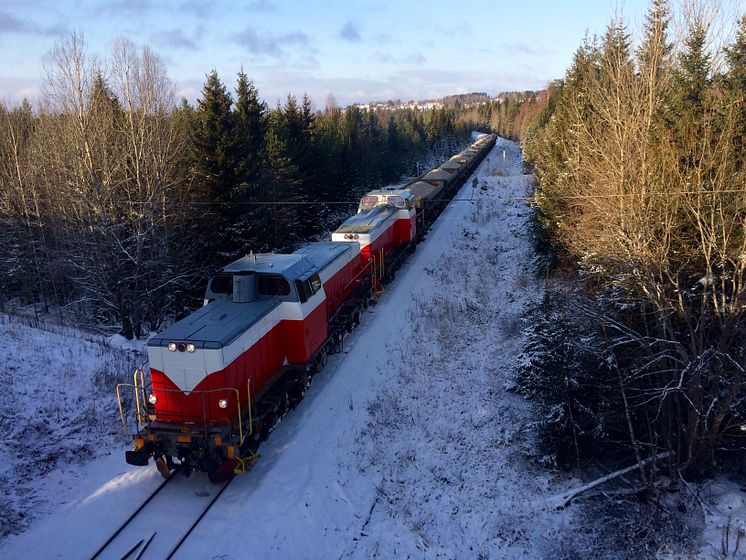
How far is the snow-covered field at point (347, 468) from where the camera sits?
8727 mm

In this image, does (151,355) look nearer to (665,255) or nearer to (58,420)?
(58,420)

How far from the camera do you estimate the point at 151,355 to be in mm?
9578

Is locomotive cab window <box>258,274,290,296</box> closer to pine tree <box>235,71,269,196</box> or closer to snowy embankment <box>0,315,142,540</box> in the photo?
snowy embankment <box>0,315,142,540</box>

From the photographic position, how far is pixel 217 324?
10086 millimetres

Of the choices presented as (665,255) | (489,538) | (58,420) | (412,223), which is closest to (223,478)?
(58,420)

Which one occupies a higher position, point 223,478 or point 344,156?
point 344,156

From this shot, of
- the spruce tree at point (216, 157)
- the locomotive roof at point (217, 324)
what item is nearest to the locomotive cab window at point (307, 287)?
the locomotive roof at point (217, 324)

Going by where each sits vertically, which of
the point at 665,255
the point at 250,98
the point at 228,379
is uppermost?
the point at 250,98

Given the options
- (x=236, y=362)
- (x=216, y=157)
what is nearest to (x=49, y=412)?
(x=236, y=362)

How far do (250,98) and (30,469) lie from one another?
21.9 metres

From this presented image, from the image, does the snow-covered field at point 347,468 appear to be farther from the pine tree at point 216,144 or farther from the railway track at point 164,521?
the pine tree at point 216,144

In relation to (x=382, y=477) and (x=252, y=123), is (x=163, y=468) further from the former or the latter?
(x=252, y=123)

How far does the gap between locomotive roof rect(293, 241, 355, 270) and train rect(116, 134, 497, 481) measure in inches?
1.7

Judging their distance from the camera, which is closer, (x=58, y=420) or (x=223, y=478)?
(x=223, y=478)
